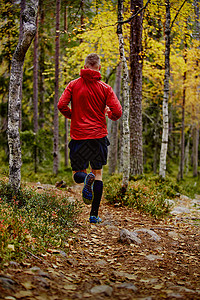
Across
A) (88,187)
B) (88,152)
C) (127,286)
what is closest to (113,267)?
(127,286)

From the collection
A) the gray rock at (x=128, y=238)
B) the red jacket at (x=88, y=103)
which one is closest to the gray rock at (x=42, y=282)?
the gray rock at (x=128, y=238)

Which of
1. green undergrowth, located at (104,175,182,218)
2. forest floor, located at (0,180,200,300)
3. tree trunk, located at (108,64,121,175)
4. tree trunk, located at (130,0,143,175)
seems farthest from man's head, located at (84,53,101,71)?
tree trunk, located at (108,64,121,175)

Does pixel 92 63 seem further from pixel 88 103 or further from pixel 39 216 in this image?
pixel 39 216

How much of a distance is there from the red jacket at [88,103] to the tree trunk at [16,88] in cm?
117

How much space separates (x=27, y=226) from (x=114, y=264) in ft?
4.32

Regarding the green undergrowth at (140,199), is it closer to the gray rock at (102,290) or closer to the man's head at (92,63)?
the man's head at (92,63)

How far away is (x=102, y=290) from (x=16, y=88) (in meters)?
4.02

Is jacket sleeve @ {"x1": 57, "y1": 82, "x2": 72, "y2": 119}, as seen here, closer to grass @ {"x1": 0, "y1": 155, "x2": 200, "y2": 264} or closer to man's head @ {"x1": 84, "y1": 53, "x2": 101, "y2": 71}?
man's head @ {"x1": 84, "y1": 53, "x2": 101, "y2": 71}

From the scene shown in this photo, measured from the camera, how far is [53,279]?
2768 millimetres

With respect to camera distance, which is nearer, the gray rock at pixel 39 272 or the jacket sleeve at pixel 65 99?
the gray rock at pixel 39 272

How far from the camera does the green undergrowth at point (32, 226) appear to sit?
124 inches

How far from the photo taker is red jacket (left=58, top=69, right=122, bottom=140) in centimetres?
455

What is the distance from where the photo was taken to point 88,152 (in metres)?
4.61

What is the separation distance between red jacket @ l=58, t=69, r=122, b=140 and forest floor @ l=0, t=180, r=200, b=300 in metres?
1.75
